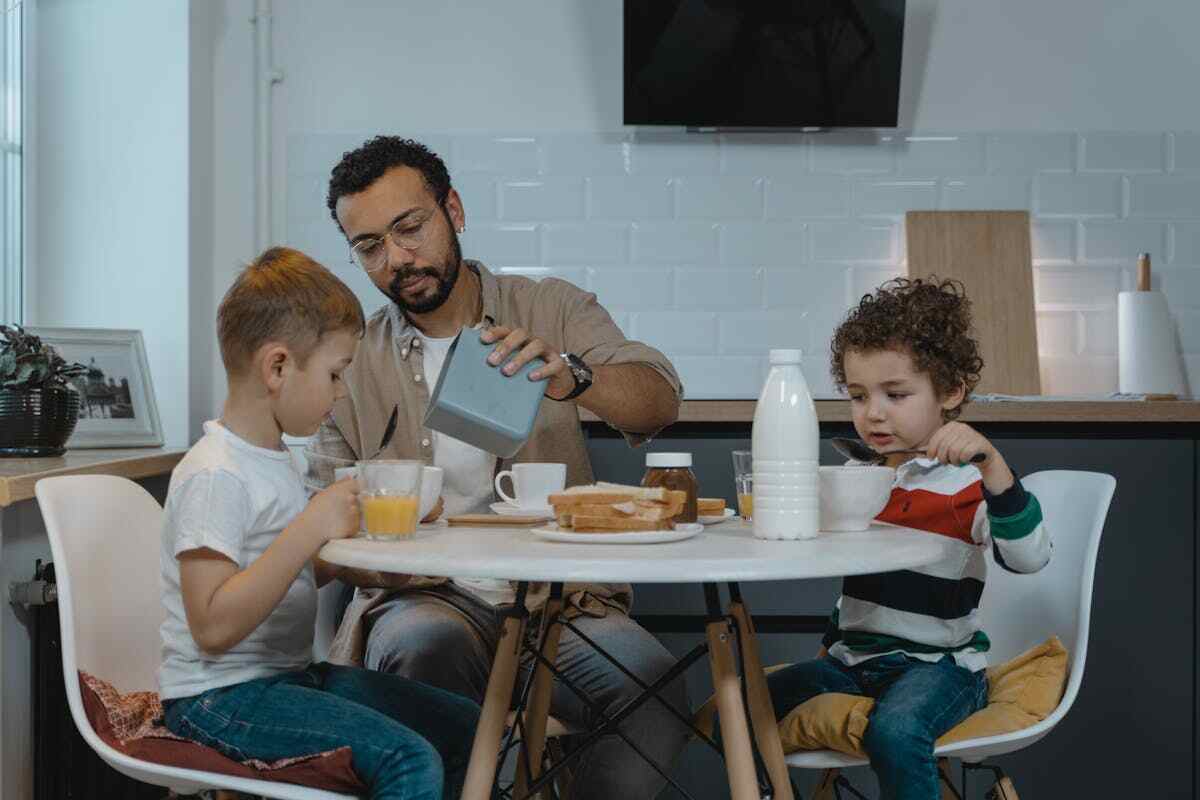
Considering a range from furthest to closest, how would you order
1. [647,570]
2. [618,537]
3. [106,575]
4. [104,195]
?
1. [104,195]
2. [106,575]
3. [618,537]
4. [647,570]

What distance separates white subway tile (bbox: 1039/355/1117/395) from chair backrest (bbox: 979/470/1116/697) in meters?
1.34

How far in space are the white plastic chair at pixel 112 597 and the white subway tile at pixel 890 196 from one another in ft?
6.88

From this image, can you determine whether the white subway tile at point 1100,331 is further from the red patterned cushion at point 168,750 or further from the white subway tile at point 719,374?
the red patterned cushion at point 168,750

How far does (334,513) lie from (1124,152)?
2607mm

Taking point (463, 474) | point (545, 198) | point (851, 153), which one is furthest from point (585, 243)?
point (463, 474)

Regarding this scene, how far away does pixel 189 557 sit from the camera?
1641 mm

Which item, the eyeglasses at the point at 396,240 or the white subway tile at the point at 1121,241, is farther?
the white subway tile at the point at 1121,241

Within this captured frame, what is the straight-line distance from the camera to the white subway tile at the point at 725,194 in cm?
353

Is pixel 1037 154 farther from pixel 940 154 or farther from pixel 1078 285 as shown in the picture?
pixel 1078 285

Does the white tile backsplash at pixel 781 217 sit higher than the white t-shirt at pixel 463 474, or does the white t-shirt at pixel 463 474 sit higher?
the white tile backsplash at pixel 781 217

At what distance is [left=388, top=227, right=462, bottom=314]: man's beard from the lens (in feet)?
7.72

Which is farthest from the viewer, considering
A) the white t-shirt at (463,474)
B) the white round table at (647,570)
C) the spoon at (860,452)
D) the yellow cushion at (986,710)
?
the white t-shirt at (463,474)

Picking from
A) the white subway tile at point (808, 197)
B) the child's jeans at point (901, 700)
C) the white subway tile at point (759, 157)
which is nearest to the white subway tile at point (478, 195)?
the white subway tile at point (759, 157)

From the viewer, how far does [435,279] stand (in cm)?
236
